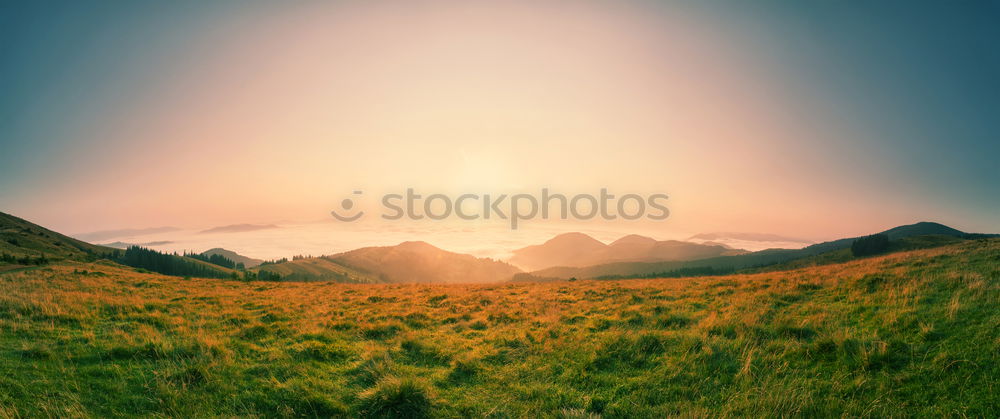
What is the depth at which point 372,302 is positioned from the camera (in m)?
18.0

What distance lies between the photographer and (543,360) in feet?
27.1

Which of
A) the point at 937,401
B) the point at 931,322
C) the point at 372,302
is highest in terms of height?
the point at 931,322

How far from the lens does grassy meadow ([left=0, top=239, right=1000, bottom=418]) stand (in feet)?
18.3

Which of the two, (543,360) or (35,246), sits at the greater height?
(543,360)

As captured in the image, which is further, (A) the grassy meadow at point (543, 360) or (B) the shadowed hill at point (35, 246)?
(B) the shadowed hill at point (35, 246)

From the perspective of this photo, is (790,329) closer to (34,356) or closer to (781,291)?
(781,291)

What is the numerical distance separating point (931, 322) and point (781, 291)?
682 cm

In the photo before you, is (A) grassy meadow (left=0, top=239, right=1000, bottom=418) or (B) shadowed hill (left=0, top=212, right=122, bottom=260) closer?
(A) grassy meadow (left=0, top=239, right=1000, bottom=418)

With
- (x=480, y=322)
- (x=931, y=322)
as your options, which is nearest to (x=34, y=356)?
(x=480, y=322)

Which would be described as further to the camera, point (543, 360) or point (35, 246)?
point (35, 246)

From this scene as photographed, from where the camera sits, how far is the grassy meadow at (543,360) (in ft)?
18.3

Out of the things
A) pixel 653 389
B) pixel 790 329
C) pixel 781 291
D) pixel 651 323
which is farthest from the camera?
pixel 781 291

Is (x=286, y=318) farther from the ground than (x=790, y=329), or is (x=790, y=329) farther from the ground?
(x=790, y=329)

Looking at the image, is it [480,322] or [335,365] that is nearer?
[335,365]
